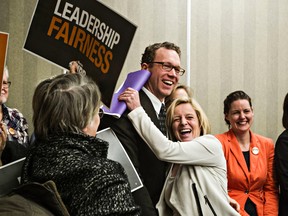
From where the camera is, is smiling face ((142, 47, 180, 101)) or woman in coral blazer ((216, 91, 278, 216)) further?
woman in coral blazer ((216, 91, 278, 216))

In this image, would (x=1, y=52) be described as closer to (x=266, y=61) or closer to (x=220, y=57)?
(x=220, y=57)

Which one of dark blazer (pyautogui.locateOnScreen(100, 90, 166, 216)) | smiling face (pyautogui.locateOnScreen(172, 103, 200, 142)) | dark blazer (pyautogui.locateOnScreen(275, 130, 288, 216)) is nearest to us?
dark blazer (pyautogui.locateOnScreen(100, 90, 166, 216))

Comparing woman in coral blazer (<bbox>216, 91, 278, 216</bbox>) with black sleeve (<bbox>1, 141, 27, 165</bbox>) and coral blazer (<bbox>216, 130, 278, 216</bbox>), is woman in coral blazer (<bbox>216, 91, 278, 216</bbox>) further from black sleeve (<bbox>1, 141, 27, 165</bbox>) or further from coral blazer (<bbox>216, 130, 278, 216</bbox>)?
black sleeve (<bbox>1, 141, 27, 165</bbox>)

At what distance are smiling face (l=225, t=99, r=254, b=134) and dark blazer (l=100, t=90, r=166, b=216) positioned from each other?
3.29 ft

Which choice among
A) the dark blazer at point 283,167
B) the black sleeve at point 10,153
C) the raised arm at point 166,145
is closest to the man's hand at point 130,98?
the raised arm at point 166,145

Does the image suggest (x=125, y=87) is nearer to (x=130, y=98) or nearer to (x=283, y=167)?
(x=130, y=98)

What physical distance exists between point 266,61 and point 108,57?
8.30 ft

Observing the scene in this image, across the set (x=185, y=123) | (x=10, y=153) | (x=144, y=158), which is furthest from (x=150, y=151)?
(x=10, y=153)

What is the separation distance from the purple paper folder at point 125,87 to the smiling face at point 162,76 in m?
0.08

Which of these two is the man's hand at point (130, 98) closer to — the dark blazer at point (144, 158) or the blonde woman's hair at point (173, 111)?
the dark blazer at point (144, 158)

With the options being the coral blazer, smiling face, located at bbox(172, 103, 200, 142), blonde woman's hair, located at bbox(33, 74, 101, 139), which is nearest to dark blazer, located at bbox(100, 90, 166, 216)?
smiling face, located at bbox(172, 103, 200, 142)

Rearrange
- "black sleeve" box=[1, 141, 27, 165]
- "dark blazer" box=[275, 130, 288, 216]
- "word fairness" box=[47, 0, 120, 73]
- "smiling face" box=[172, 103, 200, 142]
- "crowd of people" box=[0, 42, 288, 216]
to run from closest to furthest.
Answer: "crowd of people" box=[0, 42, 288, 216], "word fairness" box=[47, 0, 120, 73], "black sleeve" box=[1, 141, 27, 165], "smiling face" box=[172, 103, 200, 142], "dark blazer" box=[275, 130, 288, 216]

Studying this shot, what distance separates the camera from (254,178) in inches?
108

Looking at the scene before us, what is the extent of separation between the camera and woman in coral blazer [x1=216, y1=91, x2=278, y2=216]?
2734 mm
